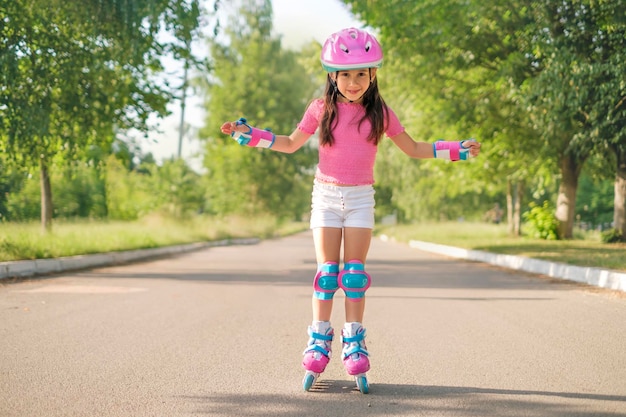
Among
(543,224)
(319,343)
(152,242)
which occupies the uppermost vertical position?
(319,343)

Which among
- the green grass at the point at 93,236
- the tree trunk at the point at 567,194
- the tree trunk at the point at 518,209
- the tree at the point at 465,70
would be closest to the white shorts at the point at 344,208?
the green grass at the point at 93,236

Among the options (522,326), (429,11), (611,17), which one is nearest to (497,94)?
(429,11)

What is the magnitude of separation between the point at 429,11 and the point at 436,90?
16.0ft

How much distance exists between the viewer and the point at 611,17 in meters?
13.7

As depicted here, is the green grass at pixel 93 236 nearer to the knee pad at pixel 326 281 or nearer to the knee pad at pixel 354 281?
the knee pad at pixel 326 281

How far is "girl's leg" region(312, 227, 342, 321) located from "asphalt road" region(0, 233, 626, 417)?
41 centimetres

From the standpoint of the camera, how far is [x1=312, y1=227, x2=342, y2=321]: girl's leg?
4.33m

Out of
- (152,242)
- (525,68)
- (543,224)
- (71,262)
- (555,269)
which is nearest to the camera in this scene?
(555,269)

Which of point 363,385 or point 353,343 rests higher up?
point 353,343

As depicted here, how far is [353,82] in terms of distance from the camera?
4371 millimetres

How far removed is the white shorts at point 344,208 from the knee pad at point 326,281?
242mm

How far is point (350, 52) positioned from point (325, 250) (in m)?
1.14

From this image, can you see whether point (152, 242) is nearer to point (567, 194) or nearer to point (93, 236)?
point (93, 236)

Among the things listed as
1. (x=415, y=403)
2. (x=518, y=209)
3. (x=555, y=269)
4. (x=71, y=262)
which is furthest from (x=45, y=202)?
(x=518, y=209)
